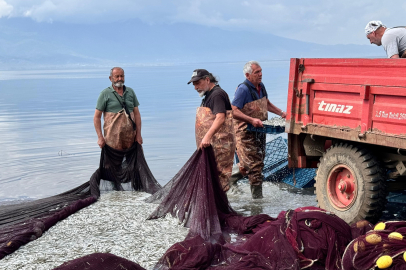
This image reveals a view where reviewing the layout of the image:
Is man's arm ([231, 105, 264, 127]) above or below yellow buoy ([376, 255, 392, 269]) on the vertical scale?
above

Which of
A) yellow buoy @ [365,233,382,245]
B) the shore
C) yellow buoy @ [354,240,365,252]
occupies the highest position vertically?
yellow buoy @ [365,233,382,245]

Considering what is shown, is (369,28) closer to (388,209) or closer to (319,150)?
(319,150)

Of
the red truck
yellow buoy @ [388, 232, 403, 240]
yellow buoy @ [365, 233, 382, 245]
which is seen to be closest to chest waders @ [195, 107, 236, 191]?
the red truck

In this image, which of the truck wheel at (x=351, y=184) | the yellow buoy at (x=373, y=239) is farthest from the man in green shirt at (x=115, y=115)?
the yellow buoy at (x=373, y=239)

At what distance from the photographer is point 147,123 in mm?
18938

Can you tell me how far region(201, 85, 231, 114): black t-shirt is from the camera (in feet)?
20.7

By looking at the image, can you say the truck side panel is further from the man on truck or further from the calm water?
the calm water

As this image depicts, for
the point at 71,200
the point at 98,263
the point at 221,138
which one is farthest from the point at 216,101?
the point at 98,263

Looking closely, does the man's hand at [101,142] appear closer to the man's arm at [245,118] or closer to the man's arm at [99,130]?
the man's arm at [99,130]

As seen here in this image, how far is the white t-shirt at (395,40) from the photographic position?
5.74 m

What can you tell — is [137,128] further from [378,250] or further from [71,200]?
[378,250]

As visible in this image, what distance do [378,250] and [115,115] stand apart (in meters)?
4.66

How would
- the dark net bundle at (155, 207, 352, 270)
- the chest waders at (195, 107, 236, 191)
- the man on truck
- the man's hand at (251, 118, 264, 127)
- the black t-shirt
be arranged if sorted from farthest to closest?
the man on truck, the man's hand at (251, 118, 264, 127), the chest waders at (195, 107, 236, 191), the black t-shirt, the dark net bundle at (155, 207, 352, 270)

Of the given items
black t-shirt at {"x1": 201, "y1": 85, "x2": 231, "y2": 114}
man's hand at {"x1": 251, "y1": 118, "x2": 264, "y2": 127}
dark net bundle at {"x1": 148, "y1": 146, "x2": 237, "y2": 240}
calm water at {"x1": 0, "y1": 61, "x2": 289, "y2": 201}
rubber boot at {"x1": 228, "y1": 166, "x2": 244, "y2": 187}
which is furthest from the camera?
calm water at {"x1": 0, "y1": 61, "x2": 289, "y2": 201}
